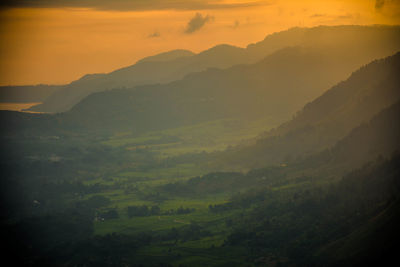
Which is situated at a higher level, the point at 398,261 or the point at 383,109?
the point at 383,109

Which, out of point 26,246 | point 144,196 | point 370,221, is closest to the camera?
point 370,221

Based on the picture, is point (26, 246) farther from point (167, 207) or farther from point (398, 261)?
point (398, 261)

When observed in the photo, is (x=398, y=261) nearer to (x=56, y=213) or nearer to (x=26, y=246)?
(x=26, y=246)

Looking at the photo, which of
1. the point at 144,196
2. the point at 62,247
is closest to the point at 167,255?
the point at 62,247

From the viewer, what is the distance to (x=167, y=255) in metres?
128

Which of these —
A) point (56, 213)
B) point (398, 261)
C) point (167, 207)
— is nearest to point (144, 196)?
point (167, 207)

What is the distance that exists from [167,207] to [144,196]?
16546mm

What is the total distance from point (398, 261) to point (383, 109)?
286 ft

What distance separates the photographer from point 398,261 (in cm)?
10031

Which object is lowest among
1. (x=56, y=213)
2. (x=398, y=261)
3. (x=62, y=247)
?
(x=398, y=261)

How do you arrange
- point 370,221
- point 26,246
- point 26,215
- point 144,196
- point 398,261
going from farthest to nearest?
point 144,196
point 26,215
point 26,246
point 370,221
point 398,261

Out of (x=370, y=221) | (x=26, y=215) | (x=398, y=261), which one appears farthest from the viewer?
(x=26, y=215)

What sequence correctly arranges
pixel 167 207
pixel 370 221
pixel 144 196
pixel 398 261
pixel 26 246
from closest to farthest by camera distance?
pixel 398 261 < pixel 370 221 < pixel 26 246 < pixel 167 207 < pixel 144 196

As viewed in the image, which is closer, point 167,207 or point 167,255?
point 167,255
